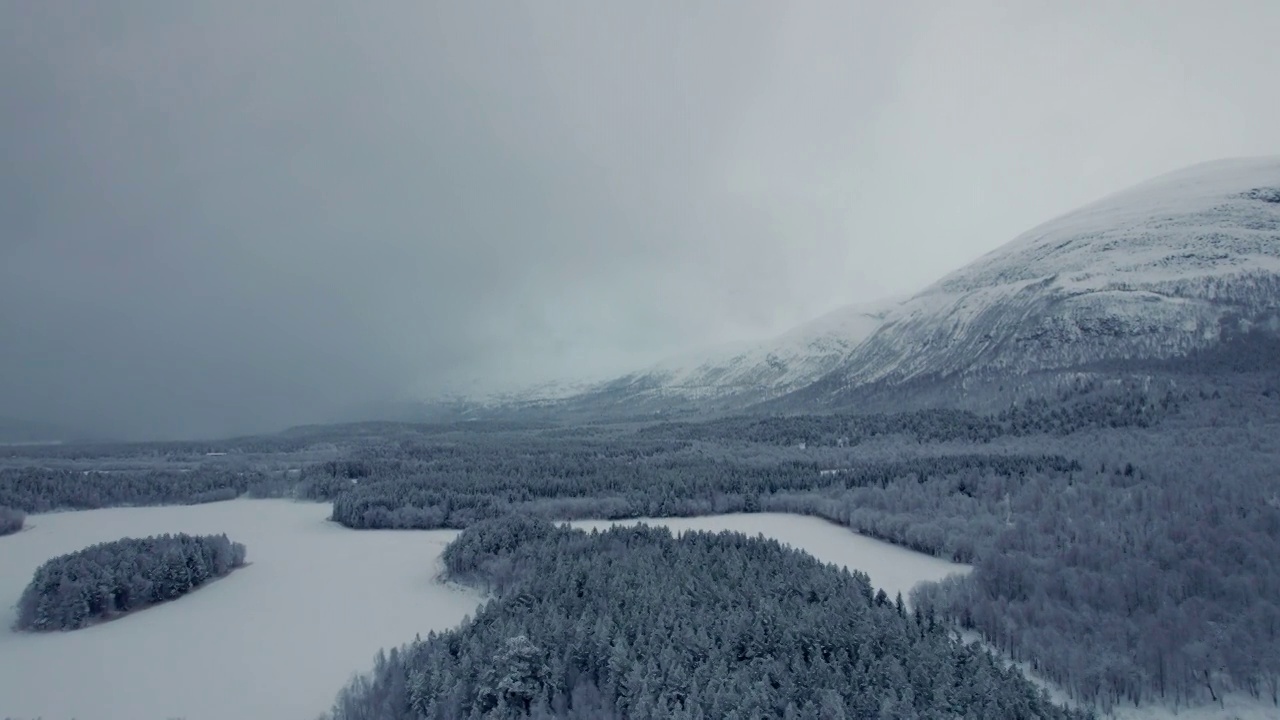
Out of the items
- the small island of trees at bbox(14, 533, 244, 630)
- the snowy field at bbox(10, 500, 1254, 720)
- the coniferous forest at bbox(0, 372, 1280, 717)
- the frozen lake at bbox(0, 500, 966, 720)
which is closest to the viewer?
the coniferous forest at bbox(0, 372, 1280, 717)

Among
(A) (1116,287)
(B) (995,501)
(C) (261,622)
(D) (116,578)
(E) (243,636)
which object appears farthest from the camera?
(A) (1116,287)

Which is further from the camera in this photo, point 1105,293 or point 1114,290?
point 1114,290

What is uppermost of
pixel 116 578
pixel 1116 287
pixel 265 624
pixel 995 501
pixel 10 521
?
pixel 1116 287

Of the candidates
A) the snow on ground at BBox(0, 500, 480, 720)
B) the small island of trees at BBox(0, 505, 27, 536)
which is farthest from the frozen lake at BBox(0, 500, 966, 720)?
the small island of trees at BBox(0, 505, 27, 536)

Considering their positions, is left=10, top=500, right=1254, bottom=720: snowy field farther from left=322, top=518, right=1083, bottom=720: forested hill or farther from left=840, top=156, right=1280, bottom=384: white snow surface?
left=840, top=156, right=1280, bottom=384: white snow surface

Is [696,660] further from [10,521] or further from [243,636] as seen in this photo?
[10,521]

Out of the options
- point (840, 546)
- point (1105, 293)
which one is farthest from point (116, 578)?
point (1105, 293)
